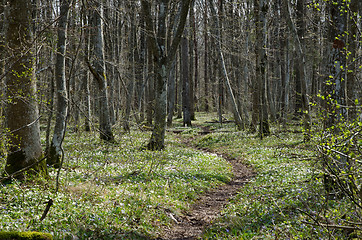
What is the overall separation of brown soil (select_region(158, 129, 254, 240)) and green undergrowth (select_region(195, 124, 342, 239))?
0.36 m

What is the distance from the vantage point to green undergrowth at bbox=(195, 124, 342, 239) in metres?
5.36

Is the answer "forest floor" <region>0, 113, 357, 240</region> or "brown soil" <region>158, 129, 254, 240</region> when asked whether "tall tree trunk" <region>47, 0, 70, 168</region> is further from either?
"brown soil" <region>158, 129, 254, 240</region>

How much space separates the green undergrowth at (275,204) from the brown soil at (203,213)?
1.18ft

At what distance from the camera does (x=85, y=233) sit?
5.85 metres

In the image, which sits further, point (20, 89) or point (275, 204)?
point (20, 89)

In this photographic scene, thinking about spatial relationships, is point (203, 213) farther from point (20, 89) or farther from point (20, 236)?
point (20, 89)

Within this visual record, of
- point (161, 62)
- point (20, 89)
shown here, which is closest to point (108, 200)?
point (20, 89)

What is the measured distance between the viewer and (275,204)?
6.07 metres

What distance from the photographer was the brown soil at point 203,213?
6812 mm

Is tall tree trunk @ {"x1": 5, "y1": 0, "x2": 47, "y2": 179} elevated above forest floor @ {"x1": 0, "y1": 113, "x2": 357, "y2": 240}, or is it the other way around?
tall tree trunk @ {"x1": 5, "y1": 0, "x2": 47, "y2": 179}

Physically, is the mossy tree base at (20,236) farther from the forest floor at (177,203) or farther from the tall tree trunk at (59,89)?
the tall tree trunk at (59,89)

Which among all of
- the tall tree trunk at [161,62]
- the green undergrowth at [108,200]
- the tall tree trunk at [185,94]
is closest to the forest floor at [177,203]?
the green undergrowth at [108,200]

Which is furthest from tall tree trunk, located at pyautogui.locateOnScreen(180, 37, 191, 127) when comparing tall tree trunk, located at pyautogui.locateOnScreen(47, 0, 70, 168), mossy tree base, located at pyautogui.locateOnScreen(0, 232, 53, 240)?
mossy tree base, located at pyautogui.locateOnScreen(0, 232, 53, 240)

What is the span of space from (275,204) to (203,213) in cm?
256
